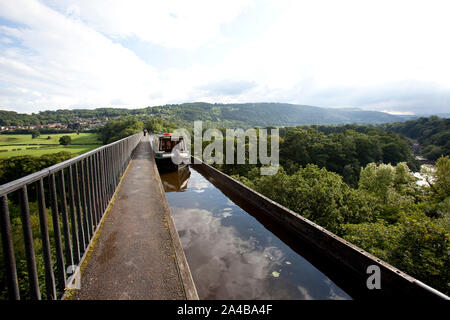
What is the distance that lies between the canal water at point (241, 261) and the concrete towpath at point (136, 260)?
1.58 metres

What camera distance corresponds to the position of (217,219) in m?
9.14

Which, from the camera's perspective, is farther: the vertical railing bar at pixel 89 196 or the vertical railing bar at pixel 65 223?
the vertical railing bar at pixel 89 196

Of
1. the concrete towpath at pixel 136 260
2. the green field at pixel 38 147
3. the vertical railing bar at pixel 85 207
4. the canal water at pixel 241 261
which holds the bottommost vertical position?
the green field at pixel 38 147

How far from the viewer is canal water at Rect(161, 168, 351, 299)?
5074 mm

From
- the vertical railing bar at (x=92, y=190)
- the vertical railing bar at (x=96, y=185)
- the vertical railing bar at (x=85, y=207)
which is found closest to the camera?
the vertical railing bar at (x=85, y=207)

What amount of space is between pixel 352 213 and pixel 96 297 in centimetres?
1122

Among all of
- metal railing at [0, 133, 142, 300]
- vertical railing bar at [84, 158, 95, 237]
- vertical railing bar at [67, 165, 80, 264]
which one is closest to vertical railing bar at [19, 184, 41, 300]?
metal railing at [0, 133, 142, 300]

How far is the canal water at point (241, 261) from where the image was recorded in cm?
507

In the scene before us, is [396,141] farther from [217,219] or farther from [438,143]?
[217,219]

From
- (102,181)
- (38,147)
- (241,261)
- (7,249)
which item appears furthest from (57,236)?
(38,147)

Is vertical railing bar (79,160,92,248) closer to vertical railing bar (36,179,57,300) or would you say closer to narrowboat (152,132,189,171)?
vertical railing bar (36,179,57,300)

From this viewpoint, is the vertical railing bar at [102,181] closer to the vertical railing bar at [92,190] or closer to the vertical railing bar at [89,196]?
the vertical railing bar at [92,190]

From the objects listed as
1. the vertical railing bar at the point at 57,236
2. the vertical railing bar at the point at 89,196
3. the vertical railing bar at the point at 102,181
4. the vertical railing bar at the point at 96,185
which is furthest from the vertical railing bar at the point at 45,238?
the vertical railing bar at the point at 102,181
